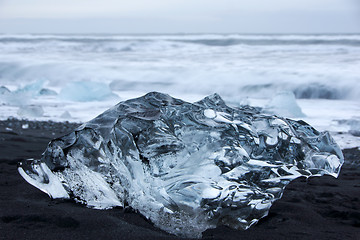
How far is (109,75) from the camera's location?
1172 cm

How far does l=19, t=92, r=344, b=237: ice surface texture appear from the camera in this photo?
160cm

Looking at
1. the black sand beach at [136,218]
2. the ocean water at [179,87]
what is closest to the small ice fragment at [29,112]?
the ocean water at [179,87]

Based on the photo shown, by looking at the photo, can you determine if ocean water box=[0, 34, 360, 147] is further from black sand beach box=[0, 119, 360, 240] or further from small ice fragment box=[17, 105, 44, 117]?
black sand beach box=[0, 119, 360, 240]

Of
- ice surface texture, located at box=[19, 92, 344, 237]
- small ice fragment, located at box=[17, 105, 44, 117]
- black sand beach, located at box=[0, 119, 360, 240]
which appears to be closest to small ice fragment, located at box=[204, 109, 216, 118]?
ice surface texture, located at box=[19, 92, 344, 237]

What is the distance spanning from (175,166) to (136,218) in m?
0.27

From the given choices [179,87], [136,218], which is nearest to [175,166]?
[136,218]

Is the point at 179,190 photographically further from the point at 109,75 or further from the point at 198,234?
the point at 109,75

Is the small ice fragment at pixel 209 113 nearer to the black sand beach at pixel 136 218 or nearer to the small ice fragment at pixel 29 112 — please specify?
the black sand beach at pixel 136 218

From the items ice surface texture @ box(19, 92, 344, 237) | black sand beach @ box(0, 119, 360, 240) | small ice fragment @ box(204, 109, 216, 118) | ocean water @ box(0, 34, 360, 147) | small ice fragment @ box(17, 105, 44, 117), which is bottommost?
ocean water @ box(0, 34, 360, 147)

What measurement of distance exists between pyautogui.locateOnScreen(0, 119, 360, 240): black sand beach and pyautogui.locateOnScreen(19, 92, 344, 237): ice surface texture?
65 millimetres

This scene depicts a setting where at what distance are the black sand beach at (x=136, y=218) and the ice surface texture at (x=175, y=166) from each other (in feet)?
0.21

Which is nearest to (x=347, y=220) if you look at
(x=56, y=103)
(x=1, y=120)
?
(x=1, y=120)

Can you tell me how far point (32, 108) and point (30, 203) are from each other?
427 centimetres

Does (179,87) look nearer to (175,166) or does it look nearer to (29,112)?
(29,112)
